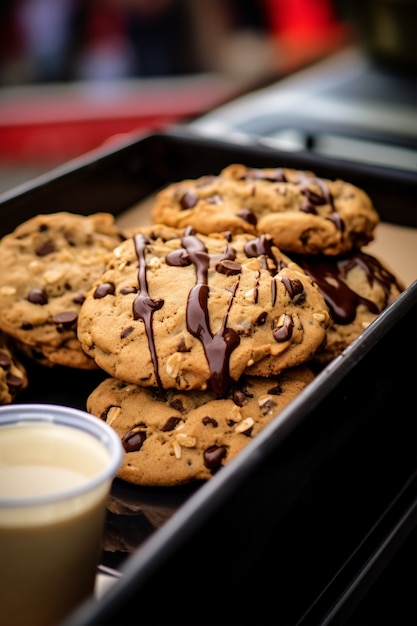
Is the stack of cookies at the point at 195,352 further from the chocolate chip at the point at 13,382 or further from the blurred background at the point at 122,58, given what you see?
the blurred background at the point at 122,58

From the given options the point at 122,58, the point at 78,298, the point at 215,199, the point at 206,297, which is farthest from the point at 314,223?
the point at 122,58

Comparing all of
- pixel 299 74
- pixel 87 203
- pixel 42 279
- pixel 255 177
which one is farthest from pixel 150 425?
pixel 299 74

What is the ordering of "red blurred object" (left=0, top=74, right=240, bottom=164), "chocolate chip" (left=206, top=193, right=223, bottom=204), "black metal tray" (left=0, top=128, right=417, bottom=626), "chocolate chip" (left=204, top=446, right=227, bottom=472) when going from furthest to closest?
"red blurred object" (left=0, top=74, right=240, bottom=164) → "chocolate chip" (left=206, top=193, right=223, bottom=204) → "chocolate chip" (left=204, top=446, right=227, bottom=472) → "black metal tray" (left=0, top=128, right=417, bottom=626)

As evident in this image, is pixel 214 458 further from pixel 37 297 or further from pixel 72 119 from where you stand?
pixel 72 119

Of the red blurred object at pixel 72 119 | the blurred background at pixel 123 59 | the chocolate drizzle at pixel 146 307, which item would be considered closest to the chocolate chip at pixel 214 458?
the chocolate drizzle at pixel 146 307

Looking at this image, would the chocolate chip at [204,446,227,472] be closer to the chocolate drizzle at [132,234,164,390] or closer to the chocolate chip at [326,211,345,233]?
the chocolate drizzle at [132,234,164,390]

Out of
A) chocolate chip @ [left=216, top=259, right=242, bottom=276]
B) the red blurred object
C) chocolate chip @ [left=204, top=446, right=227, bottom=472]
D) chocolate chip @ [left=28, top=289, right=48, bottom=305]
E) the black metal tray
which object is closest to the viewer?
the black metal tray

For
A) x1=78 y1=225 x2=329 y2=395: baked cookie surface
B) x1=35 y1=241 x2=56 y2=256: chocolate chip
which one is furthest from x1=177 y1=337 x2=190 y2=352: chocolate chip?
x1=35 y1=241 x2=56 y2=256: chocolate chip
